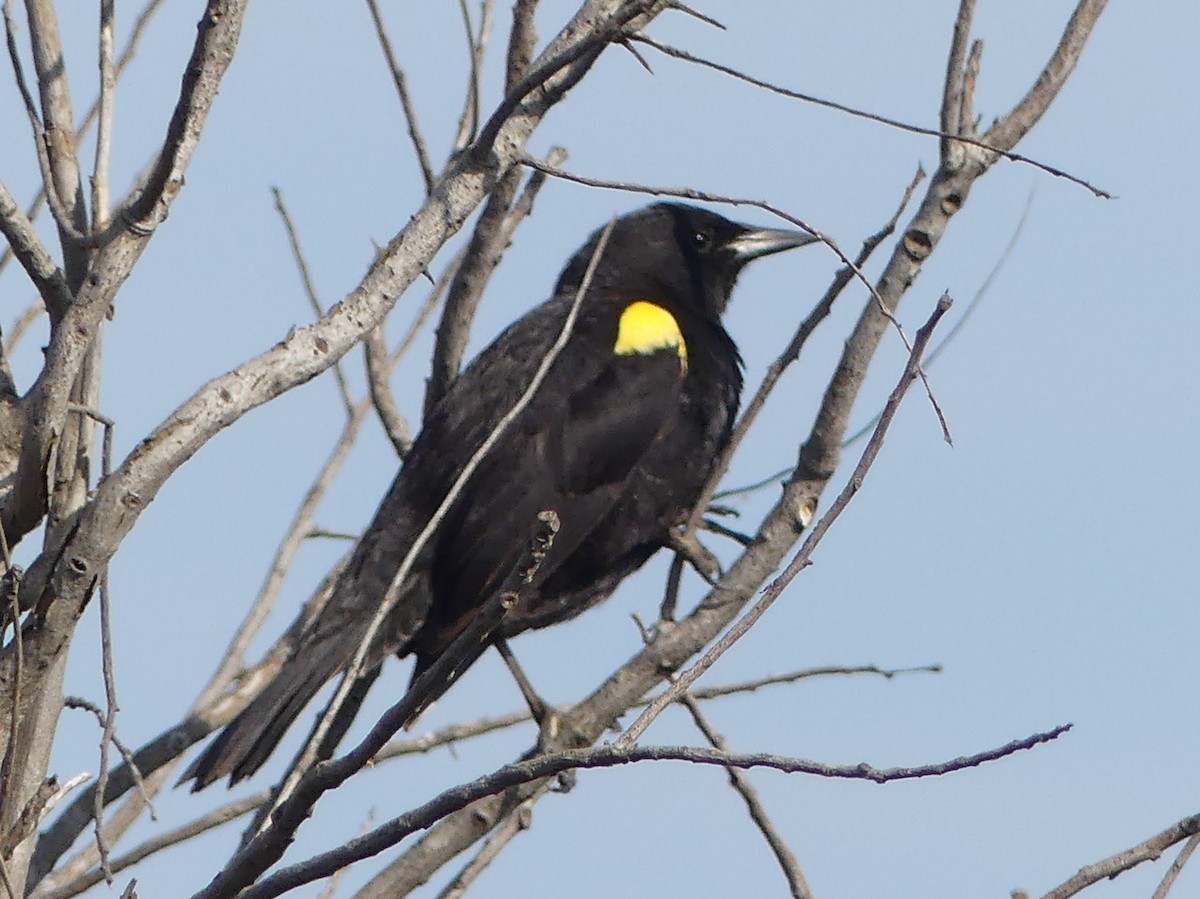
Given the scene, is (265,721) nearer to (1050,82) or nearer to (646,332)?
(646,332)

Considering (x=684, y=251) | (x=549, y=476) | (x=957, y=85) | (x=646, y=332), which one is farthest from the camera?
(x=684, y=251)

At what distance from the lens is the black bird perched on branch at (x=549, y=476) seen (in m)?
4.55

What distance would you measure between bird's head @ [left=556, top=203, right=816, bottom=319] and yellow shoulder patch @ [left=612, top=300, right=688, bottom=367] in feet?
1.06

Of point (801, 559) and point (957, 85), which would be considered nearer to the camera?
point (801, 559)

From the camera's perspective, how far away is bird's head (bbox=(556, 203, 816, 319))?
221 inches

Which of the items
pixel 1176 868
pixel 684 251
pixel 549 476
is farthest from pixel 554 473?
pixel 1176 868

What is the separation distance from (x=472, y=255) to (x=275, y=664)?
1.19 meters

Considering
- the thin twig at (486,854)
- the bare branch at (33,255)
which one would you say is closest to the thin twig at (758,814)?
the thin twig at (486,854)

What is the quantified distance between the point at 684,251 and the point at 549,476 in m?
1.34

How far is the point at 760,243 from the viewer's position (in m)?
5.80

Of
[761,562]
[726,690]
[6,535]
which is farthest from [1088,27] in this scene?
[6,535]

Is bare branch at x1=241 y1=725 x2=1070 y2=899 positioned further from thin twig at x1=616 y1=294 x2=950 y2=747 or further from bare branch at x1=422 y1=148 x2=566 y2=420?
bare branch at x1=422 y1=148 x2=566 y2=420

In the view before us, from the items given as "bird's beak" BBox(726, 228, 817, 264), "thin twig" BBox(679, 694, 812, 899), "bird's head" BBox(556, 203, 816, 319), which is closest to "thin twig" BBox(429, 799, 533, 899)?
"thin twig" BBox(679, 694, 812, 899)

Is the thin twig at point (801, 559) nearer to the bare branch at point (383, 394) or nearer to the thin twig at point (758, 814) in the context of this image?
the thin twig at point (758, 814)
